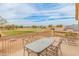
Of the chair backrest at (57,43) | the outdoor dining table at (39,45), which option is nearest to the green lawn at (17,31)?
the outdoor dining table at (39,45)

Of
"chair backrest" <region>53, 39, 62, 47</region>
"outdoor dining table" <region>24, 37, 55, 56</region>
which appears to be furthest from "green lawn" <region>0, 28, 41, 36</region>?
"chair backrest" <region>53, 39, 62, 47</region>

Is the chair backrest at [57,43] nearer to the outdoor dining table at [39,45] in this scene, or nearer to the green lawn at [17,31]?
the outdoor dining table at [39,45]

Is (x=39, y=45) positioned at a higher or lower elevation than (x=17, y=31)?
lower

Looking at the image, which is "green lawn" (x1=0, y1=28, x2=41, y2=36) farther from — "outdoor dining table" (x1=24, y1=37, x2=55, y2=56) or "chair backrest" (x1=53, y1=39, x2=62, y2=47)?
"chair backrest" (x1=53, y1=39, x2=62, y2=47)

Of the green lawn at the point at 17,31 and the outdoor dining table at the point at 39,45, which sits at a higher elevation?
the green lawn at the point at 17,31

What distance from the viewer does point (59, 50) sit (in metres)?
1.83

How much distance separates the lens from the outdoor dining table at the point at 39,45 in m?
1.83

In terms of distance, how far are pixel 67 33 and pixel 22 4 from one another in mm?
581

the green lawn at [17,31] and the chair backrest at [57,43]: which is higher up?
the green lawn at [17,31]

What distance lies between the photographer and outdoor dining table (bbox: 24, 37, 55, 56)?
6.00 ft

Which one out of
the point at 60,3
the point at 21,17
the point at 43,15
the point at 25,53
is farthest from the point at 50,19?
the point at 25,53

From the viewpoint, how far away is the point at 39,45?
6.02 feet

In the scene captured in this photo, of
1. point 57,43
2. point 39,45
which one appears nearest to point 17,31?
point 39,45

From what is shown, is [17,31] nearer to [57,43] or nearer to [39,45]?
[39,45]
